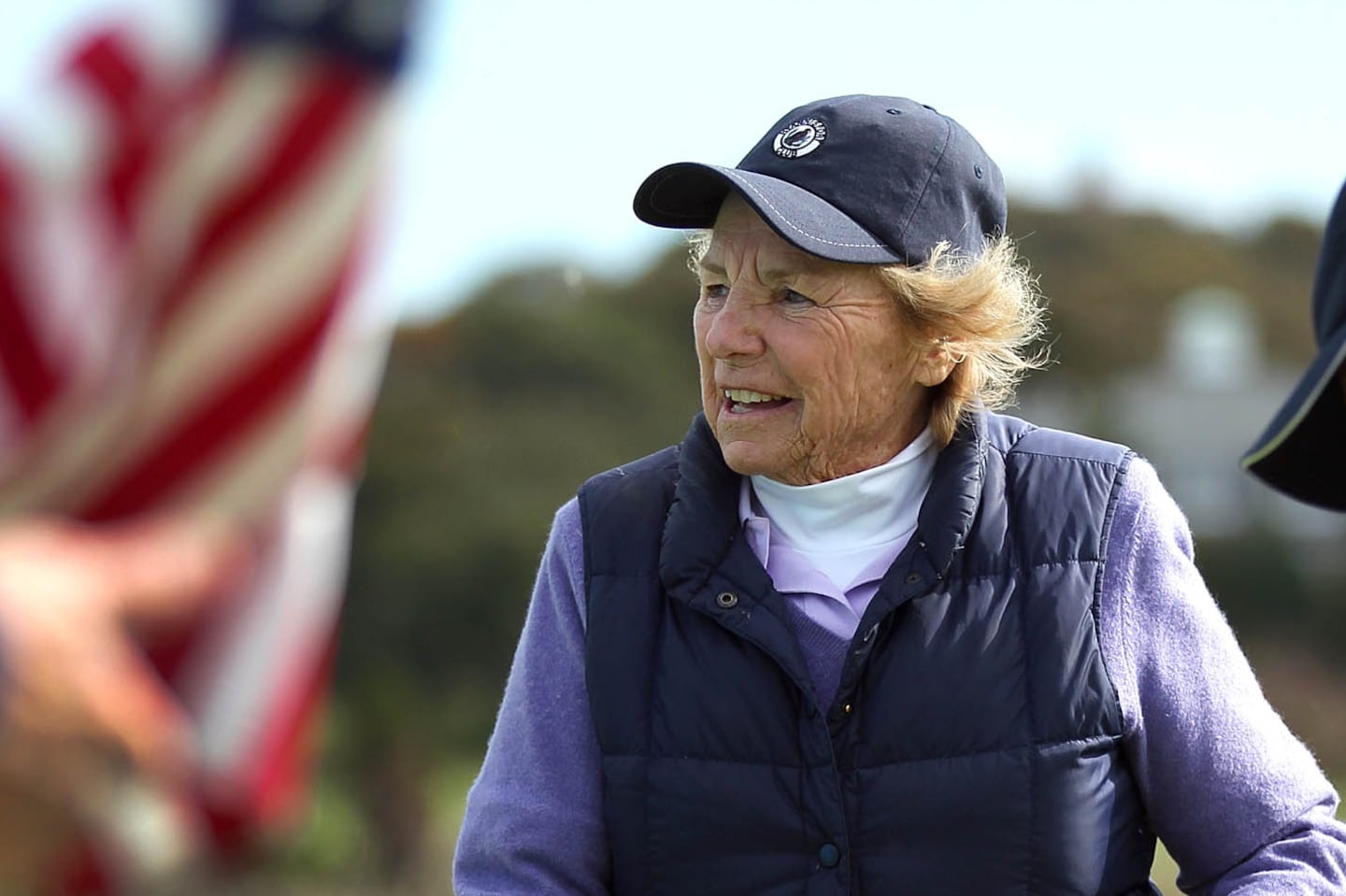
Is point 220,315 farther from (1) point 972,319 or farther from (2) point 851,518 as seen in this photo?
(1) point 972,319

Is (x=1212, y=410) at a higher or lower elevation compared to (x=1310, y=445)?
lower

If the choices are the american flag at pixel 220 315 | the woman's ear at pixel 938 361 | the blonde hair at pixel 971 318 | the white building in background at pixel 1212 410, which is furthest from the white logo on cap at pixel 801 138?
the white building in background at pixel 1212 410

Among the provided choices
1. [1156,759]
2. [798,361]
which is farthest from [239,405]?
[1156,759]

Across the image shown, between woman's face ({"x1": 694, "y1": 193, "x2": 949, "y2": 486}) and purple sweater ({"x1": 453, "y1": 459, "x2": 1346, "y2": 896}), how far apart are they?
0.29 metres

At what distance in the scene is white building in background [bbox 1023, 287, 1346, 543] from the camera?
17.1 m

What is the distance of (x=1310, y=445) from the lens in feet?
6.55

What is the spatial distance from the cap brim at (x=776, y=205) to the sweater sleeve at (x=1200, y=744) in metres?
0.52

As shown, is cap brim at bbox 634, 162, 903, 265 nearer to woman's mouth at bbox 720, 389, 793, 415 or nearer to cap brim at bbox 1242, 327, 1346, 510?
woman's mouth at bbox 720, 389, 793, 415

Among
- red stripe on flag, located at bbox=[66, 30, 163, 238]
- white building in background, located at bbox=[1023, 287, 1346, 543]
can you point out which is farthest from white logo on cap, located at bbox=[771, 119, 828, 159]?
white building in background, located at bbox=[1023, 287, 1346, 543]

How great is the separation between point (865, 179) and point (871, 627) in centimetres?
62

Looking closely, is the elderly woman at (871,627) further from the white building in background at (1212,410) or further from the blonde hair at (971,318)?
the white building in background at (1212,410)

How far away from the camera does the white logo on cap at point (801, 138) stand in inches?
100

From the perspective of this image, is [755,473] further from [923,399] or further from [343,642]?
[343,642]

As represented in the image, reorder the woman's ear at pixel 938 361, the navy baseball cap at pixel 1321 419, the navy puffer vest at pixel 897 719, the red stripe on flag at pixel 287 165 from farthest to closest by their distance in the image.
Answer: the red stripe on flag at pixel 287 165, the woman's ear at pixel 938 361, the navy puffer vest at pixel 897 719, the navy baseball cap at pixel 1321 419
